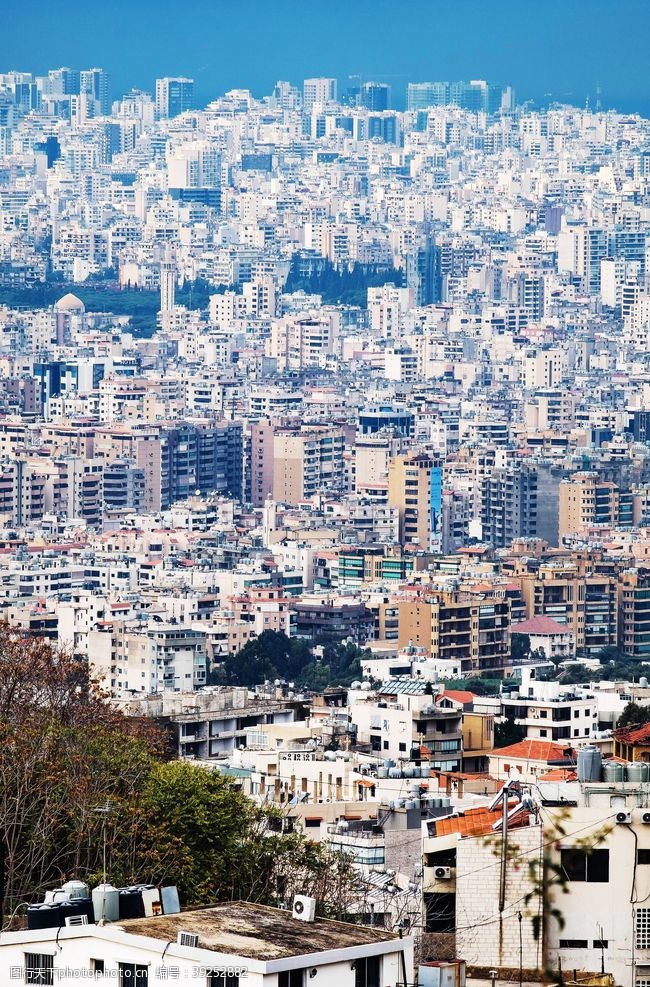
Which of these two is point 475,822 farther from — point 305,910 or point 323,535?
point 323,535

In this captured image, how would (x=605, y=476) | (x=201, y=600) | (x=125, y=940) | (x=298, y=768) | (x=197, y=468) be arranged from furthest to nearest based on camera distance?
(x=197, y=468) < (x=605, y=476) < (x=201, y=600) < (x=298, y=768) < (x=125, y=940)

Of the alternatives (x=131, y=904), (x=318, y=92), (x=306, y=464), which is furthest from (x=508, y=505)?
(x=318, y=92)

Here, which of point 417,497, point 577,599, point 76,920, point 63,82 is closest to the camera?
point 76,920

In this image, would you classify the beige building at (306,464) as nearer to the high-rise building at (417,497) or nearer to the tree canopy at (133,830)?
the high-rise building at (417,497)

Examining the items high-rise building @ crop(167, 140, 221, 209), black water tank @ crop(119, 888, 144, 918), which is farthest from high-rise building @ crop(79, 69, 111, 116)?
black water tank @ crop(119, 888, 144, 918)

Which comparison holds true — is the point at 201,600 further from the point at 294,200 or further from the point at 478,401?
the point at 294,200

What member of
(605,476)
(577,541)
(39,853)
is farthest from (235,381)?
(39,853)

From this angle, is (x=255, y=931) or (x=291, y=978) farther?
(x=255, y=931)

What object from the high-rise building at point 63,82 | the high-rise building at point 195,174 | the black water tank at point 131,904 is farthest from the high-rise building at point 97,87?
the black water tank at point 131,904
